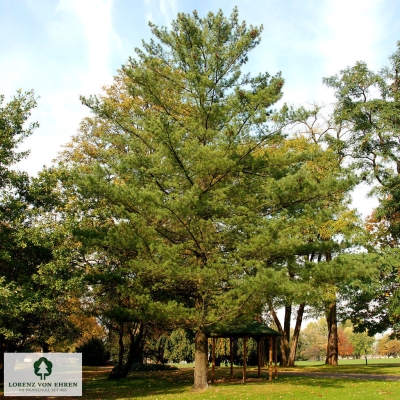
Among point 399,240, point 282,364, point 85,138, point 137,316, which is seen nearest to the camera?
point 137,316

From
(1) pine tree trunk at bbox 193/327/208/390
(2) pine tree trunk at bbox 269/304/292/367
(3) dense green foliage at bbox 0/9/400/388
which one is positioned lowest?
(2) pine tree trunk at bbox 269/304/292/367

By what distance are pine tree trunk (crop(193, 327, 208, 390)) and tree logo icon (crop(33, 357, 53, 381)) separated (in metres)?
4.57

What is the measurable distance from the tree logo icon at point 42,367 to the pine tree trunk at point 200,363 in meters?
4.57

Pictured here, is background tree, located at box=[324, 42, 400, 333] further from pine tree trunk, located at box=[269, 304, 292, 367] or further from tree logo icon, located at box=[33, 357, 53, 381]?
tree logo icon, located at box=[33, 357, 53, 381]

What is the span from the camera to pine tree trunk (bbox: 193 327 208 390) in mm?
13500

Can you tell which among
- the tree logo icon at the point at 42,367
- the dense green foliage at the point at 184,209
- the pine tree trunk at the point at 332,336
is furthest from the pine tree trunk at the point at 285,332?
the tree logo icon at the point at 42,367

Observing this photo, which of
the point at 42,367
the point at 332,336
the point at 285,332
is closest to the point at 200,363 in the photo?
the point at 42,367

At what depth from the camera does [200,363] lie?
13.8 m

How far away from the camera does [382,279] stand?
2206cm

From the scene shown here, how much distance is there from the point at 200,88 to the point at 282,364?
19331 mm

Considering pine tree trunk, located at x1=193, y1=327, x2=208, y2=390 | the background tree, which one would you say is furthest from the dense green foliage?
the background tree

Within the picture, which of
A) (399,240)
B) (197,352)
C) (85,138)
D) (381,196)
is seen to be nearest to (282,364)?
(399,240)

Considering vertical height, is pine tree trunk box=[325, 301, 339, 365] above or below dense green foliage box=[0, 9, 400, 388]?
below

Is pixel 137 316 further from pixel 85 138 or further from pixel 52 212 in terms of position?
pixel 85 138
